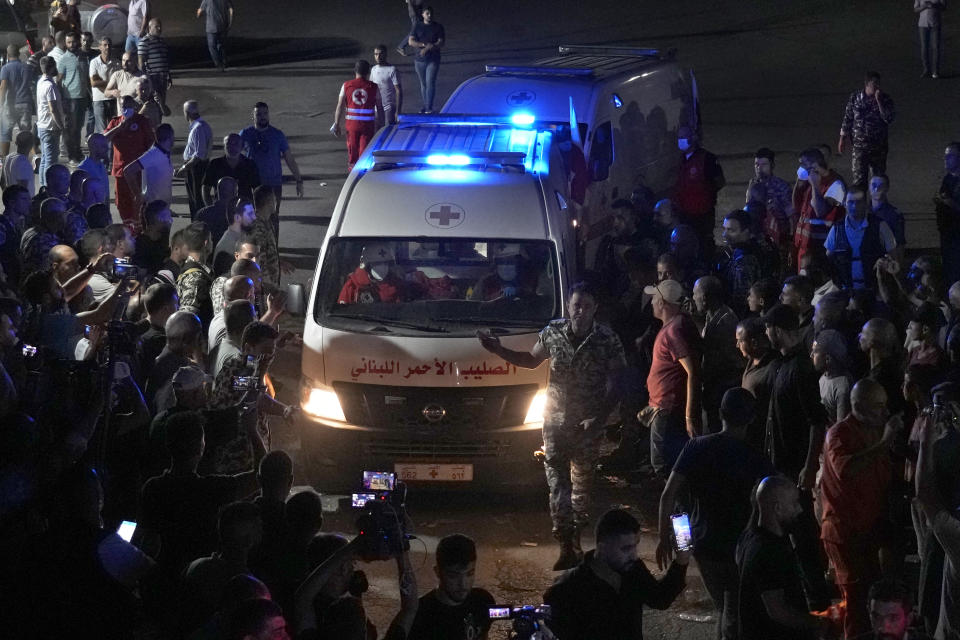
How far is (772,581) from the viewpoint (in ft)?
19.8

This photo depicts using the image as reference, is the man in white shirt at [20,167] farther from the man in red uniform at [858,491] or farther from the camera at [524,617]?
the camera at [524,617]

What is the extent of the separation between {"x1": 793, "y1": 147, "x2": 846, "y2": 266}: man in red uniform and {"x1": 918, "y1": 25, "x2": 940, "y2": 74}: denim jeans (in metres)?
12.3

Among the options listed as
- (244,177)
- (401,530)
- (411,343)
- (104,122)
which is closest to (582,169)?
(244,177)

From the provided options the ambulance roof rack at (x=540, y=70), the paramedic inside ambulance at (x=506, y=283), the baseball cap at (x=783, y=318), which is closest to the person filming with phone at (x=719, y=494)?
the baseball cap at (x=783, y=318)

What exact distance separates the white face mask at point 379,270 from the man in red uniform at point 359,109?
8.83m

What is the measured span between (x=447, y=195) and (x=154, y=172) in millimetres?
6188

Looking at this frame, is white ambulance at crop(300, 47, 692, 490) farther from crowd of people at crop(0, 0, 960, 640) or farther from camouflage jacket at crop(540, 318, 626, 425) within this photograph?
camouflage jacket at crop(540, 318, 626, 425)

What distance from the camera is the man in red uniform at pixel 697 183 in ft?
48.4

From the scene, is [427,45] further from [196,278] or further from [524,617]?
[524,617]

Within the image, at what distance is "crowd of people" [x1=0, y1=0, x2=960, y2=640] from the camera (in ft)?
19.0

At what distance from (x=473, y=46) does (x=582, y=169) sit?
17.8 m

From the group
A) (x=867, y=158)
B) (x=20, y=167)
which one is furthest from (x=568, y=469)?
(x=867, y=158)

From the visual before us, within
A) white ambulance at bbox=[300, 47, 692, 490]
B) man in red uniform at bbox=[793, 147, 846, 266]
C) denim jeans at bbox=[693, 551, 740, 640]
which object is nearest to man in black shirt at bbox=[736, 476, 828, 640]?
denim jeans at bbox=[693, 551, 740, 640]

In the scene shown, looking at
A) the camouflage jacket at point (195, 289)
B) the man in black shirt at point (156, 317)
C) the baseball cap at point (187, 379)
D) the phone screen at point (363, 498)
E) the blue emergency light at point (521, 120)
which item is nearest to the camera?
the phone screen at point (363, 498)
